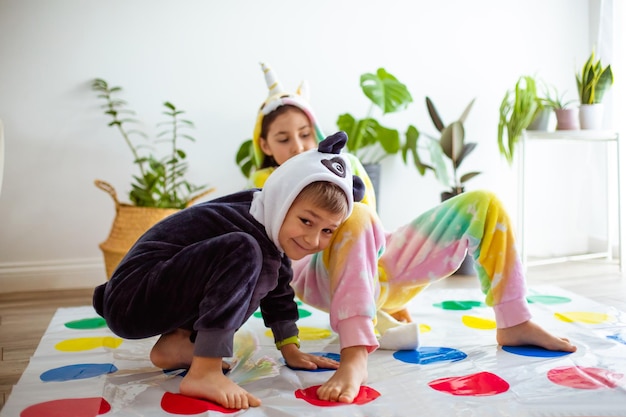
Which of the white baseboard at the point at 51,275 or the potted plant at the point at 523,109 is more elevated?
the potted plant at the point at 523,109

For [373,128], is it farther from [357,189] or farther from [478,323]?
[357,189]

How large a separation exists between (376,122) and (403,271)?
1332 millimetres

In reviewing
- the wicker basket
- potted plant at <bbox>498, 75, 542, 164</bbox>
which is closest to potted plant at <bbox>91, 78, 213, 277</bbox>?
the wicker basket

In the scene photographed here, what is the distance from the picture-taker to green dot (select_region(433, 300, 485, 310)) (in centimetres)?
203

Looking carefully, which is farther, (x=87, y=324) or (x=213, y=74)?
(x=213, y=74)

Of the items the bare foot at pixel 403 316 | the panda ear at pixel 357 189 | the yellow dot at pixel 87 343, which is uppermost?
the panda ear at pixel 357 189

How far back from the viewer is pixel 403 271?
1.59 metres

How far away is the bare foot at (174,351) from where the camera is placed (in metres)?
1.40

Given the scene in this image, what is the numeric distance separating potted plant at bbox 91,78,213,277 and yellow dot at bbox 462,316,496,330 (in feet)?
3.65

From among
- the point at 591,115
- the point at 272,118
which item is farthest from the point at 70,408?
the point at 591,115

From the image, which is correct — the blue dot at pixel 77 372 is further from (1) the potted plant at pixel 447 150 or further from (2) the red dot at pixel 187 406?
(1) the potted plant at pixel 447 150

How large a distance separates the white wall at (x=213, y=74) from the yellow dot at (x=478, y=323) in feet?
3.97

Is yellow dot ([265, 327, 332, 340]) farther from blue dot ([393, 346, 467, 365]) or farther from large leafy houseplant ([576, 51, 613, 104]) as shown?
large leafy houseplant ([576, 51, 613, 104])

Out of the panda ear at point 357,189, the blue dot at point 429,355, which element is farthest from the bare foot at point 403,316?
the panda ear at point 357,189
